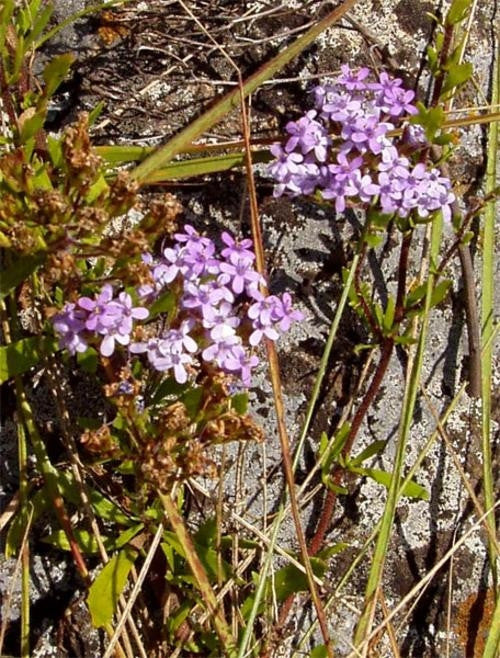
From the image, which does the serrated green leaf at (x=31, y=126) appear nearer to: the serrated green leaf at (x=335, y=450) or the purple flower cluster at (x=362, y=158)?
the purple flower cluster at (x=362, y=158)

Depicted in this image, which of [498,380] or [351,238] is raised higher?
[351,238]

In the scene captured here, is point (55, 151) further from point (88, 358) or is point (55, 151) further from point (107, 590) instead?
point (107, 590)

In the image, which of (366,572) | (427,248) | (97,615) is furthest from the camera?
(427,248)

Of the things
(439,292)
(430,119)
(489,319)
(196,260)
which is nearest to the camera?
(196,260)

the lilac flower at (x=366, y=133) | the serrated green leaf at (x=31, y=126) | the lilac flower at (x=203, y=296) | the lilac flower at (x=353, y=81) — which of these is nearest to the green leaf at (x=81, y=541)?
the lilac flower at (x=203, y=296)

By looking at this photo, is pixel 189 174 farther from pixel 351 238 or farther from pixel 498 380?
pixel 498 380

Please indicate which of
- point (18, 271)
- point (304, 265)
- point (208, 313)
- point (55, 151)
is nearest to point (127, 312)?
point (208, 313)

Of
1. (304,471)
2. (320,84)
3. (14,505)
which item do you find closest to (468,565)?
(304,471)

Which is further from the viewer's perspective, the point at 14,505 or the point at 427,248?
the point at 427,248
